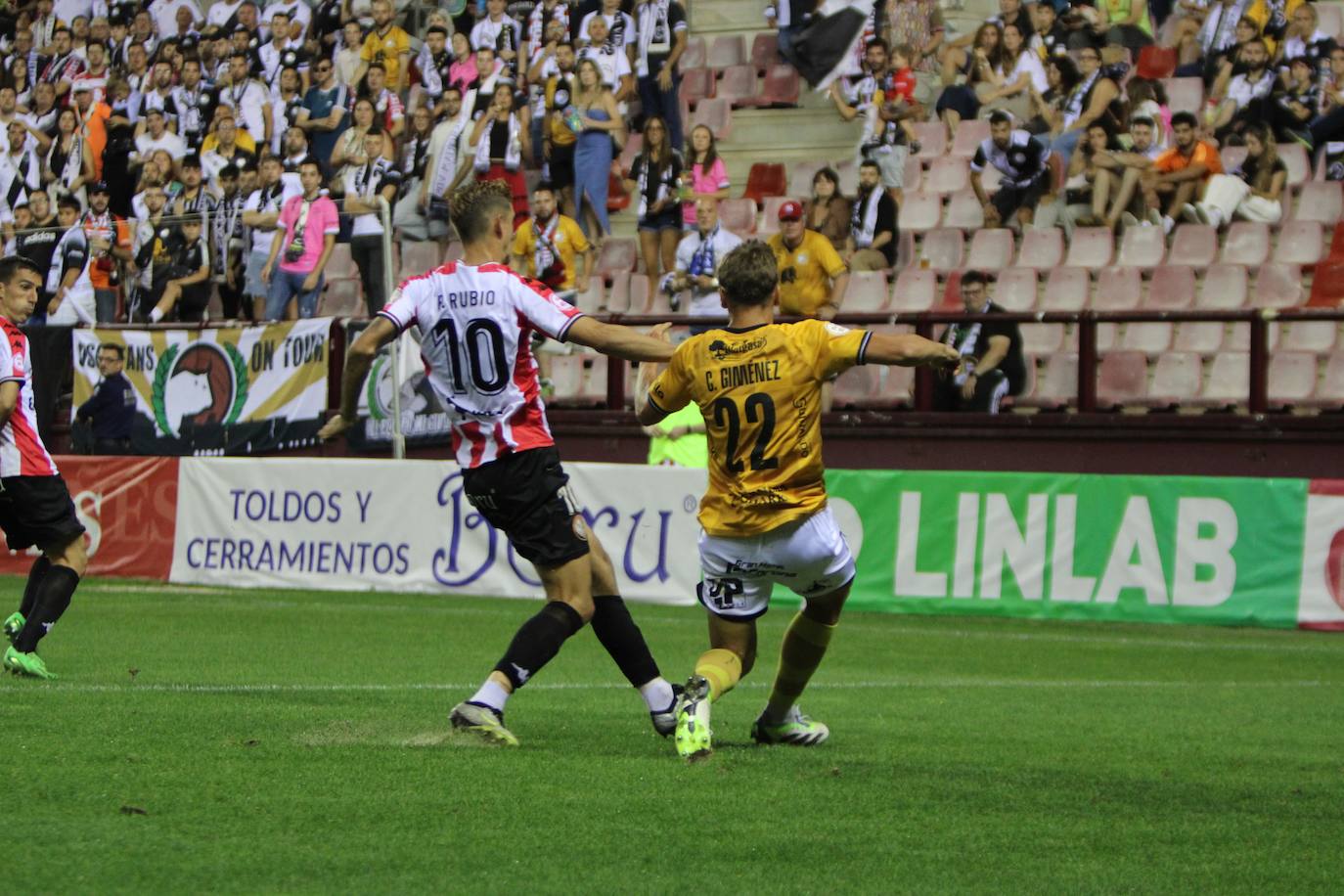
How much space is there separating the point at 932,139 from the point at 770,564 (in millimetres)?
14535

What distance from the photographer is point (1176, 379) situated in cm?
1797

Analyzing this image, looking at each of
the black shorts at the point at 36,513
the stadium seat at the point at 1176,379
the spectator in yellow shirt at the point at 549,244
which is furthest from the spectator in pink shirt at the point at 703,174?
the black shorts at the point at 36,513

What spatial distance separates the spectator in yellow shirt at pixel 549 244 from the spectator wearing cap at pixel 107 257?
4981 millimetres

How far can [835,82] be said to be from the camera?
23.0m

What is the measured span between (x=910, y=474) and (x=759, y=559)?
9.06 meters

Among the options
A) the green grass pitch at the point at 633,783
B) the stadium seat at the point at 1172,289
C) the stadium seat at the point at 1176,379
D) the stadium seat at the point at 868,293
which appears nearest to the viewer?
the green grass pitch at the point at 633,783

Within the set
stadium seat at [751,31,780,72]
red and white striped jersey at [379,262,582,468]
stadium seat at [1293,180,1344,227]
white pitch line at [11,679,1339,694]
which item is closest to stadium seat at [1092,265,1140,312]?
stadium seat at [1293,180,1344,227]

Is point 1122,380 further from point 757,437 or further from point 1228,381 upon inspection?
point 757,437

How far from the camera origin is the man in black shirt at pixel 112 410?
72.0 feet

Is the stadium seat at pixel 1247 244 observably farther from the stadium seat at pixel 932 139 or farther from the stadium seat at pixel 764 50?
the stadium seat at pixel 764 50

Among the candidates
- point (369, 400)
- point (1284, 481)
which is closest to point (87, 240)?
point (369, 400)

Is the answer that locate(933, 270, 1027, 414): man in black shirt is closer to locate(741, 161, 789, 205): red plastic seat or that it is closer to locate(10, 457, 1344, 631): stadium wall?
locate(10, 457, 1344, 631): stadium wall

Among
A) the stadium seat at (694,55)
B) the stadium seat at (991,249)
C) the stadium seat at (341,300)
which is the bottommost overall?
the stadium seat at (341,300)

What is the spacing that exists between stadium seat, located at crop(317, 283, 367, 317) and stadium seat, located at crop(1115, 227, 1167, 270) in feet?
26.8
